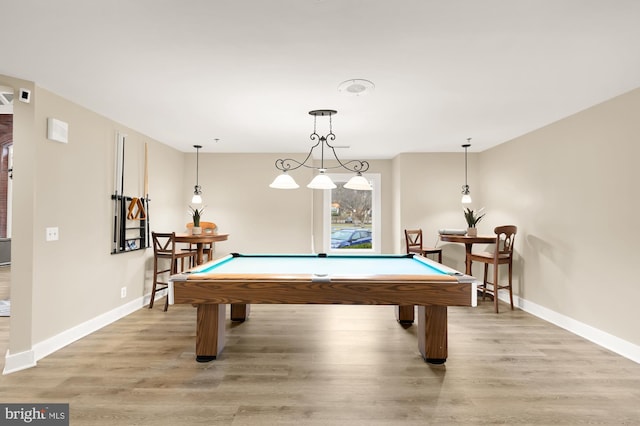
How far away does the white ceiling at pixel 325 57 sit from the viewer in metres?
1.66

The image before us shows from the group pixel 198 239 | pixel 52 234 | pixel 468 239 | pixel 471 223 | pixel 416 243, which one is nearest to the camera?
pixel 52 234

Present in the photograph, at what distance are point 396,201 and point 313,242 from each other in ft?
5.53

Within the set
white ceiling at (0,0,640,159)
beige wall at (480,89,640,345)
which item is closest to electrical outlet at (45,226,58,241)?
white ceiling at (0,0,640,159)

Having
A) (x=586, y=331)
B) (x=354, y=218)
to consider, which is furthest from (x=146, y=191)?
(x=586, y=331)

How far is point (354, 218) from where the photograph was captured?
6035mm

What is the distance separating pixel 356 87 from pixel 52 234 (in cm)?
298

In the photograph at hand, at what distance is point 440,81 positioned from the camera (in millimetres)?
2510

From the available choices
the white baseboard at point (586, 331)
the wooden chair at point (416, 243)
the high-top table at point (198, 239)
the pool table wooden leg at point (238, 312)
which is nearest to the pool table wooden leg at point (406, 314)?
the wooden chair at point (416, 243)

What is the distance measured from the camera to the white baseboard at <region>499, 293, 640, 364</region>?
2747 millimetres

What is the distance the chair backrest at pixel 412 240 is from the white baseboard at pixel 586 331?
152 centimetres

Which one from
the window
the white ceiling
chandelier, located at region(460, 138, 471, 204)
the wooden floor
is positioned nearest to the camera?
Result: the white ceiling

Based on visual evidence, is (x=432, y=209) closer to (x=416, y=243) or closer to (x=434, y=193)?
(x=434, y=193)

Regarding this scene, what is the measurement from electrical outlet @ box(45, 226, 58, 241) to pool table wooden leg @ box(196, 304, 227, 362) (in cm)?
148

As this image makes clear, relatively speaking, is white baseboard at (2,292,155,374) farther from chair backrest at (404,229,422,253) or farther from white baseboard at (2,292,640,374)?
chair backrest at (404,229,422,253)
